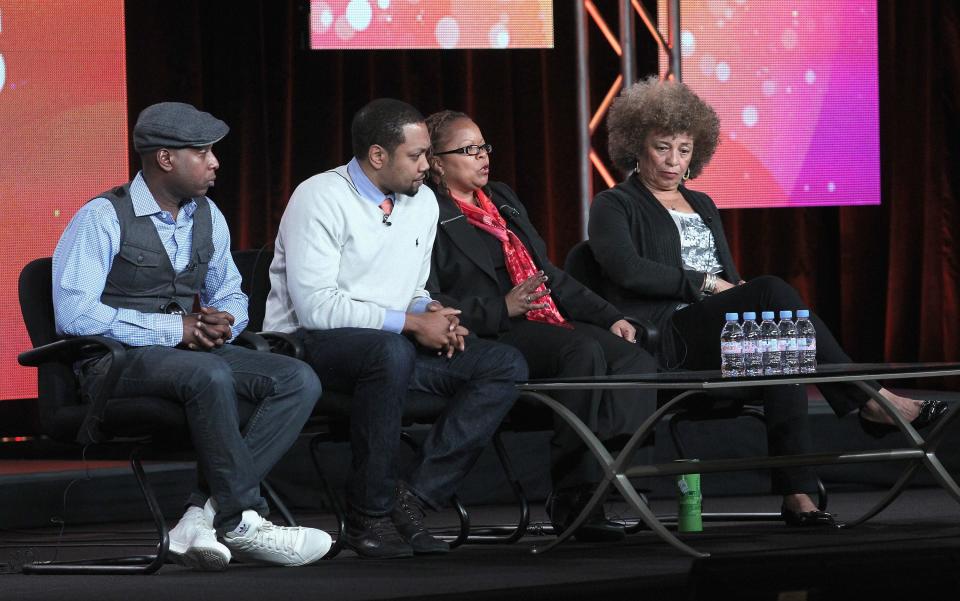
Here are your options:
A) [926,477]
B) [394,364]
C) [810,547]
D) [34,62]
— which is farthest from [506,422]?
[34,62]

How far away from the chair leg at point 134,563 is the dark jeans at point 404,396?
0.46m

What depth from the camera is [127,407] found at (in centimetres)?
313

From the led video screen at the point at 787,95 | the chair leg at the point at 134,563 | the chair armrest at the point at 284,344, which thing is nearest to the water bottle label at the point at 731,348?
the chair armrest at the point at 284,344

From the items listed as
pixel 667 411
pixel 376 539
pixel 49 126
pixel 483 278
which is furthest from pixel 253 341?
pixel 49 126

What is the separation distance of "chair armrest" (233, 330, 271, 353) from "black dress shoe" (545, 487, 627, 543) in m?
0.84

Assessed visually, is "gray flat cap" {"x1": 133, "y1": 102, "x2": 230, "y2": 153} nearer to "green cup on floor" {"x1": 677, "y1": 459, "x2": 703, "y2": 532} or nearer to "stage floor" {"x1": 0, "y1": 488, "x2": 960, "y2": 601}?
"stage floor" {"x1": 0, "y1": 488, "x2": 960, "y2": 601}

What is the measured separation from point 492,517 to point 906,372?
66.6 inches

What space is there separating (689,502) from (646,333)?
1.62 ft

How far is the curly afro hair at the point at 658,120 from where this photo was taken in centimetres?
447

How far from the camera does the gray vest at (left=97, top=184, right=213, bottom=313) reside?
3.32 m

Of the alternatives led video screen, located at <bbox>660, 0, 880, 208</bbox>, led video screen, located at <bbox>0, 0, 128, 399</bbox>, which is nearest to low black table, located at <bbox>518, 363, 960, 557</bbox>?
led video screen, located at <bbox>0, 0, 128, 399</bbox>

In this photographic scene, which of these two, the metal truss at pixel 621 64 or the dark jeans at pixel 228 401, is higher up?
the metal truss at pixel 621 64

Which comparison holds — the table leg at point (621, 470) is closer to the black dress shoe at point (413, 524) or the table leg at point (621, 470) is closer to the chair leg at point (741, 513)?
the black dress shoe at point (413, 524)

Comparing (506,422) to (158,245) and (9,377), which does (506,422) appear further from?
(9,377)
